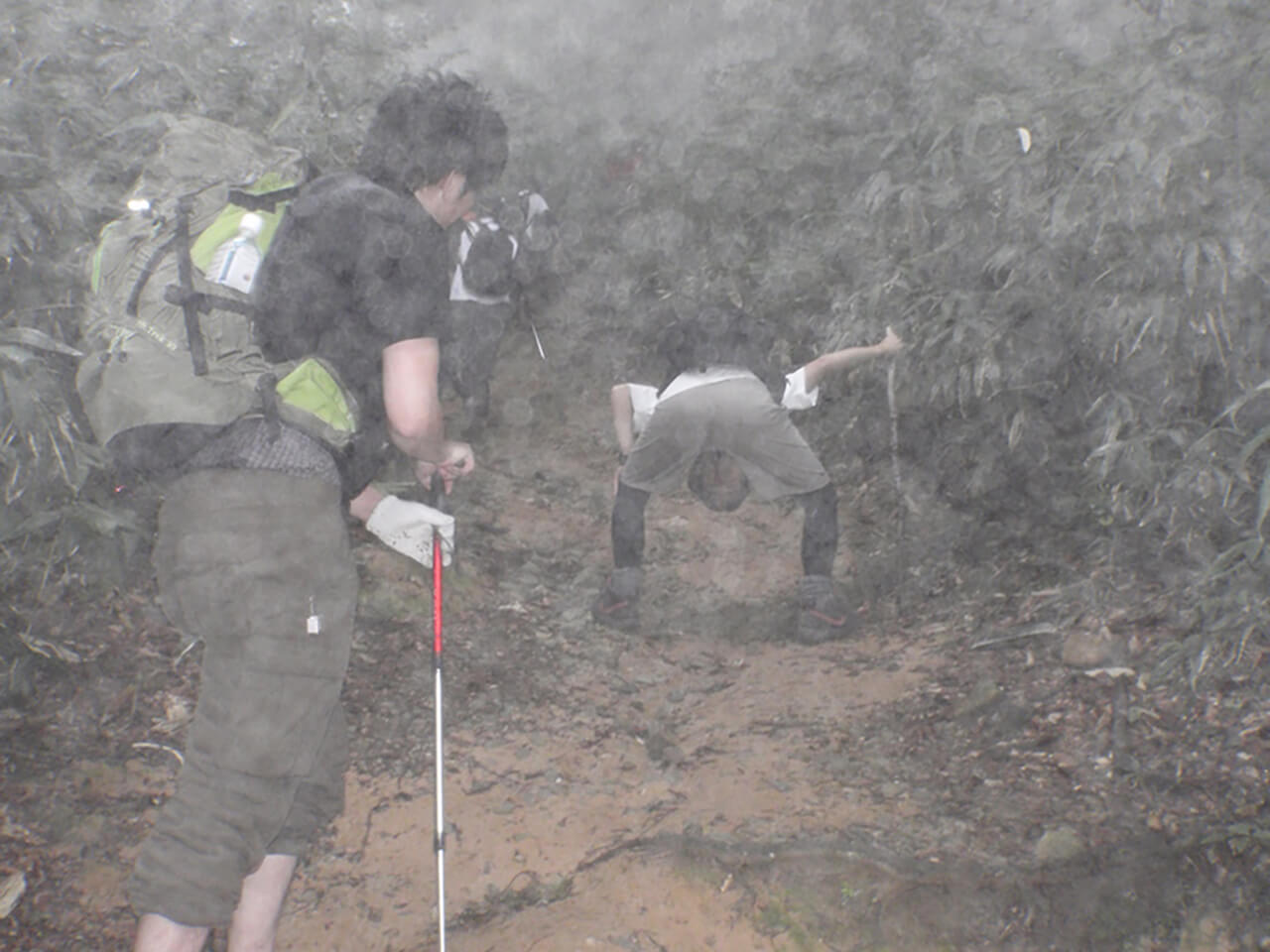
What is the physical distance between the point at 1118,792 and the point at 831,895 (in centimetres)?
80

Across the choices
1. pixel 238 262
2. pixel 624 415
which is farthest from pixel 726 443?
pixel 238 262

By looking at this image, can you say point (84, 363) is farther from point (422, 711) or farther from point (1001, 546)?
point (1001, 546)

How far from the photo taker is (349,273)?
203cm

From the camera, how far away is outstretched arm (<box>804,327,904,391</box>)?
12.8 ft

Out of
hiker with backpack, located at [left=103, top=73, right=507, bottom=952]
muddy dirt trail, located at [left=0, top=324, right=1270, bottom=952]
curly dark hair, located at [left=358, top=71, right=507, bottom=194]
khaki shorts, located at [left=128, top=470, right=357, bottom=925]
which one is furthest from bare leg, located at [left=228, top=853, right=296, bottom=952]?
curly dark hair, located at [left=358, top=71, right=507, bottom=194]

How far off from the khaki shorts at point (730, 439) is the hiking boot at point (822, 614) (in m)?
0.39

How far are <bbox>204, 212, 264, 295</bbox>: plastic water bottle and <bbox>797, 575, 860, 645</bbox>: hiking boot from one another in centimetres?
254

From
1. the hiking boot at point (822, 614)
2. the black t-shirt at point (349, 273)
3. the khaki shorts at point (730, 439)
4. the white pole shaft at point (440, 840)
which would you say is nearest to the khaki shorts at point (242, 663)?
the black t-shirt at point (349, 273)

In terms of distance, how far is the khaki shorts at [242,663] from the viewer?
2006 millimetres

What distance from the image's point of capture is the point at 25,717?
3.07 metres

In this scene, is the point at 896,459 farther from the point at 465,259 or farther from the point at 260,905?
the point at 260,905

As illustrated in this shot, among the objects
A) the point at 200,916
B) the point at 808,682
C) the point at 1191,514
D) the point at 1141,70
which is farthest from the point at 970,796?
the point at 1141,70

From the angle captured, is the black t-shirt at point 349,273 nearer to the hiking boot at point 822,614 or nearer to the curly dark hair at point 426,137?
the curly dark hair at point 426,137

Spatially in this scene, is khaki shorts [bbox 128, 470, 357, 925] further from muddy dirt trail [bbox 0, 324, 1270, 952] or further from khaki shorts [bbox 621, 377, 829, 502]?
khaki shorts [bbox 621, 377, 829, 502]
